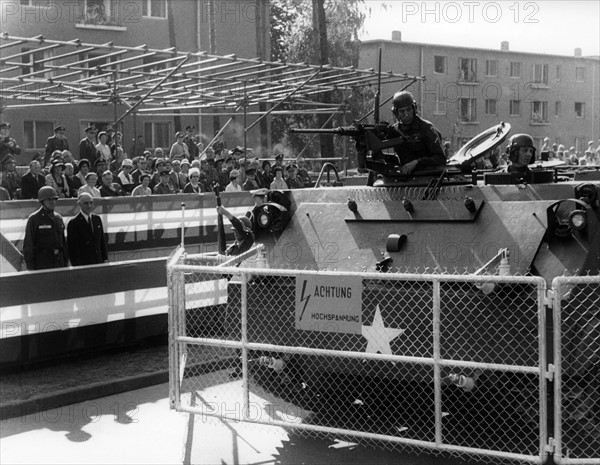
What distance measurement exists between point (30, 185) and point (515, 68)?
4662 cm

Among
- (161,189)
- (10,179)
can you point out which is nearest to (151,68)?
(161,189)

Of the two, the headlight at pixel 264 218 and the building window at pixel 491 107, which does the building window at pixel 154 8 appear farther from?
the headlight at pixel 264 218

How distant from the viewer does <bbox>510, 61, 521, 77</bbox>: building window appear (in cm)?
5777

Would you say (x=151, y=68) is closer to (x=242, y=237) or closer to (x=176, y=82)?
(x=176, y=82)

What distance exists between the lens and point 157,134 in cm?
3791

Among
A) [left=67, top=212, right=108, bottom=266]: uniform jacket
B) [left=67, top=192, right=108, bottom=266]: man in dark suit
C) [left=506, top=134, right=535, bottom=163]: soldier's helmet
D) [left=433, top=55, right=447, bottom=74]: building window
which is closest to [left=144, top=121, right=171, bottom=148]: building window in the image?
[left=433, top=55, right=447, bottom=74]: building window

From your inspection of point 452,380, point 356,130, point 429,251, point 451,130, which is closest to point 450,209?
point 429,251

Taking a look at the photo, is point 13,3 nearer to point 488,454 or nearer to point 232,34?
point 232,34

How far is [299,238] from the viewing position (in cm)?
930

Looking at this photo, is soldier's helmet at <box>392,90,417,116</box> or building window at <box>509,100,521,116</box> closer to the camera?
soldier's helmet at <box>392,90,417,116</box>

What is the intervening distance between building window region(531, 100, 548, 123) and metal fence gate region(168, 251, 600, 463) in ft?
171

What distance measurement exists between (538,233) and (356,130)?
6.99ft

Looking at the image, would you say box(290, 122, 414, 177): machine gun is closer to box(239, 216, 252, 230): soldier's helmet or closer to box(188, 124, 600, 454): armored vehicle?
box(188, 124, 600, 454): armored vehicle

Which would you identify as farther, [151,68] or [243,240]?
[151,68]
